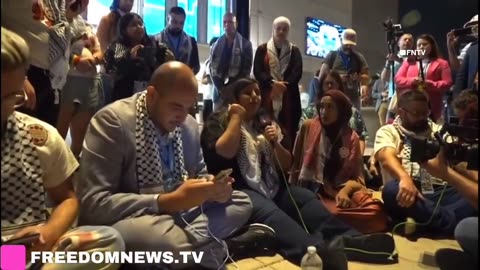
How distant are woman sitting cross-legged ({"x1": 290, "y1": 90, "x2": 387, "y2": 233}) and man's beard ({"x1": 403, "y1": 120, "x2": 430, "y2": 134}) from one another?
27cm

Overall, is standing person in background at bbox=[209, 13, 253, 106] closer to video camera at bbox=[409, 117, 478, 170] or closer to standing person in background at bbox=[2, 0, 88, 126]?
standing person in background at bbox=[2, 0, 88, 126]

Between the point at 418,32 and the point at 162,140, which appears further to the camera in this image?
the point at 418,32

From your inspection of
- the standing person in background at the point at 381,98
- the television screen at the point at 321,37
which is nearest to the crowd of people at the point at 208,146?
the television screen at the point at 321,37

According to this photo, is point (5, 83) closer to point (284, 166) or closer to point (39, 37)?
point (39, 37)

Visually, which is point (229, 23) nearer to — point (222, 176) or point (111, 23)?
point (111, 23)

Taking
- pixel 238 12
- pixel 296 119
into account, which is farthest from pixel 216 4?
pixel 296 119

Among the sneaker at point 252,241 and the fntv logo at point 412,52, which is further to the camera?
the fntv logo at point 412,52

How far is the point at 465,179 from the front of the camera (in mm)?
964

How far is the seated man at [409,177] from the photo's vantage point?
1.86 metres

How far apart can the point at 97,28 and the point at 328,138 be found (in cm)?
125

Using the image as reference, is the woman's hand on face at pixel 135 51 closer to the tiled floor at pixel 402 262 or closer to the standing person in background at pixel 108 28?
the standing person in background at pixel 108 28

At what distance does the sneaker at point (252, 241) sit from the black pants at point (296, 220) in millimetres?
33

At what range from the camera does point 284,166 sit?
6.43 feet

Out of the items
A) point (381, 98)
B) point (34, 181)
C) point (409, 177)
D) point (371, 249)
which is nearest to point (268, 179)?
point (371, 249)
